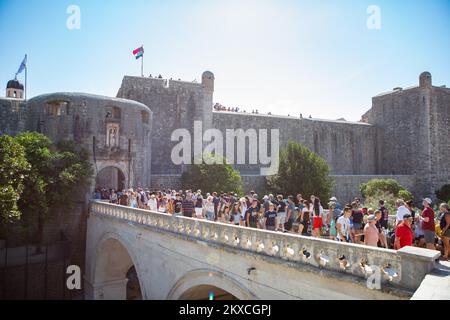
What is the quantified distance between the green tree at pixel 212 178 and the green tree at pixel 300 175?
4142 mm

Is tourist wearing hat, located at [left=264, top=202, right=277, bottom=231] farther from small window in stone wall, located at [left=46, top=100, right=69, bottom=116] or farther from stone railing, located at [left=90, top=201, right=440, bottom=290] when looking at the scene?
small window in stone wall, located at [left=46, top=100, right=69, bottom=116]

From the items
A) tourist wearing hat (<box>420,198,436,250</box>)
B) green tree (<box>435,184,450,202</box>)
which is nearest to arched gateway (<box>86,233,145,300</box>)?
tourist wearing hat (<box>420,198,436,250</box>)

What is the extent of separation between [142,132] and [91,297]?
1172cm

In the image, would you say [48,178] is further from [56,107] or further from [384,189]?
[384,189]

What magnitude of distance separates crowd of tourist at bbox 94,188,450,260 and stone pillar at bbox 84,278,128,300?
7400 millimetres

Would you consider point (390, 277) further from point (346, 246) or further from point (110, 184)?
point (110, 184)

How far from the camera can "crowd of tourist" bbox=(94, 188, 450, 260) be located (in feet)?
22.8

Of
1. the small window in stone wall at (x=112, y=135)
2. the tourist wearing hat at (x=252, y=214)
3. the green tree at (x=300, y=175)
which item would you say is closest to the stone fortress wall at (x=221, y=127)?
the small window in stone wall at (x=112, y=135)

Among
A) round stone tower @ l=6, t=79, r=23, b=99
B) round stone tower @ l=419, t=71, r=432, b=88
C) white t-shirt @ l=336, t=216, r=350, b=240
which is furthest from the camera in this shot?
round stone tower @ l=419, t=71, r=432, b=88

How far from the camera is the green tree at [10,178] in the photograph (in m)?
15.8

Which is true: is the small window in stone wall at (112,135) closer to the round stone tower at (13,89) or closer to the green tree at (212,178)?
the green tree at (212,178)

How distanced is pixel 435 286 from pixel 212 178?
22.7 meters

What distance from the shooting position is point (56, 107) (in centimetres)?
2459

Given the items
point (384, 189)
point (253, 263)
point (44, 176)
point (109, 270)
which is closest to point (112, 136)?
point (44, 176)
